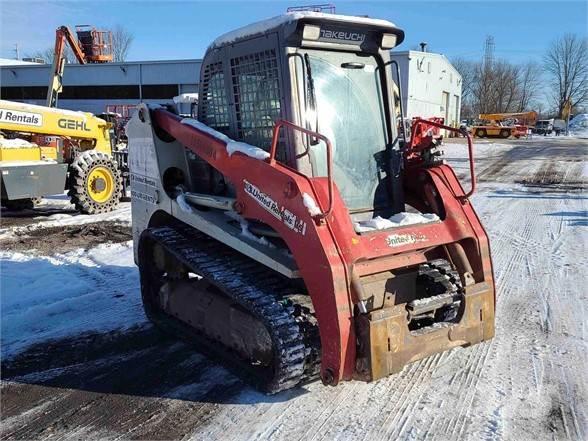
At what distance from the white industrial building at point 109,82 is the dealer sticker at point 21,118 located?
25691 mm

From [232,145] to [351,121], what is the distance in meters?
0.93

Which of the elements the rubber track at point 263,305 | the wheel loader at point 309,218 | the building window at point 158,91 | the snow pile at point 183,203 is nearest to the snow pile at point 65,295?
the wheel loader at point 309,218

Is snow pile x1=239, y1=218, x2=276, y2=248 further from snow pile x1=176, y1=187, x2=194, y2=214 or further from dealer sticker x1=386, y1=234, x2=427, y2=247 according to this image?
dealer sticker x1=386, y1=234, x2=427, y2=247

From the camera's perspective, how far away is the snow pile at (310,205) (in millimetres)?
3471

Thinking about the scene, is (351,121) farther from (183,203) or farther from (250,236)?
(183,203)

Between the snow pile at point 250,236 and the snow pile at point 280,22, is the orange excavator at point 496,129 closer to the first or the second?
the snow pile at point 280,22

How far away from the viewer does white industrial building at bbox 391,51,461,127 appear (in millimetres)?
34562

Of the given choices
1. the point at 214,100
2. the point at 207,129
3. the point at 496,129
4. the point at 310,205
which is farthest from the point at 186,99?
the point at 496,129

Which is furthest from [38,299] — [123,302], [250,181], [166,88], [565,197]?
[166,88]

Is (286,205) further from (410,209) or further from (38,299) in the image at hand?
(38,299)

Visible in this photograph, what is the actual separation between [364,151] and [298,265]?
1.28 m

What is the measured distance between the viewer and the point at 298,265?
11.7 feet

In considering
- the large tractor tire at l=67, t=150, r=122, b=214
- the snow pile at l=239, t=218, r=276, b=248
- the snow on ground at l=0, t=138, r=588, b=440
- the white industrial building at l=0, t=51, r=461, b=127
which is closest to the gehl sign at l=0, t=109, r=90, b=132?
the large tractor tire at l=67, t=150, r=122, b=214

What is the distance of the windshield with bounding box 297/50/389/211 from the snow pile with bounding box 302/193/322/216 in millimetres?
513
